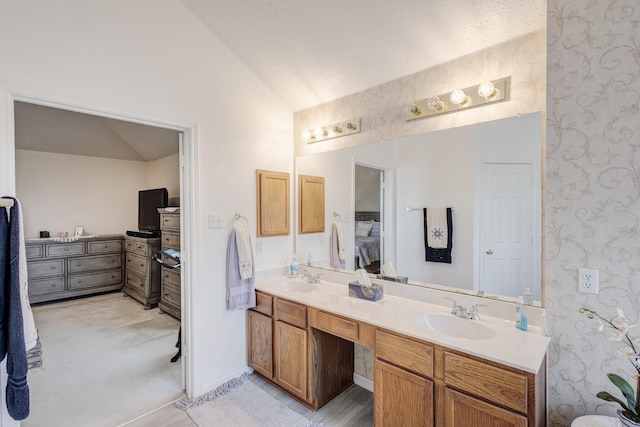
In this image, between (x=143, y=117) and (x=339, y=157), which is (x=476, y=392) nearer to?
(x=339, y=157)

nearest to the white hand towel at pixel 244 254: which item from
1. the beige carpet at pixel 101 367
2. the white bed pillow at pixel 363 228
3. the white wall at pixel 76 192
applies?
the white bed pillow at pixel 363 228

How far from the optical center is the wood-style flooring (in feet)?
6.90

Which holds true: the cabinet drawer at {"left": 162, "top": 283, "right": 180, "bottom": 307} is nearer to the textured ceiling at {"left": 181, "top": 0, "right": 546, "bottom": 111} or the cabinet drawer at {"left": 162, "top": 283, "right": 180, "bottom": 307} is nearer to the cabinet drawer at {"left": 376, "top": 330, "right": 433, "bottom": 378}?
the textured ceiling at {"left": 181, "top": 0, "right": 546, "bottom": 111}

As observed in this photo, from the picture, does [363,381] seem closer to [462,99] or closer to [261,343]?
[261,343]

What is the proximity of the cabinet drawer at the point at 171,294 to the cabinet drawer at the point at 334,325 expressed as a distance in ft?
8.63

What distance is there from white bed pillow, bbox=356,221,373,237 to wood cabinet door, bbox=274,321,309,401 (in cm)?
92

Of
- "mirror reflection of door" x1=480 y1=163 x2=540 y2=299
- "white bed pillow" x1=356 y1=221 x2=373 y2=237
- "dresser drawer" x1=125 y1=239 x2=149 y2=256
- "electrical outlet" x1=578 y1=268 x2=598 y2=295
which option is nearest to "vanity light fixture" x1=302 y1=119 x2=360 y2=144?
"white bed pillow" x1=356 y1=221 x2=373 y2=237

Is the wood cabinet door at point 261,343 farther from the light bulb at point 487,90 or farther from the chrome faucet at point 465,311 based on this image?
the light bulb at point 487,90

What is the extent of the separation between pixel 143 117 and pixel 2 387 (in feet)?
5.70

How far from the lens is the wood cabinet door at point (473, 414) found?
1.29 meters

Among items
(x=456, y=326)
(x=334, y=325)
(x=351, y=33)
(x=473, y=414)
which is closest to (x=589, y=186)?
(x=456, y=326)

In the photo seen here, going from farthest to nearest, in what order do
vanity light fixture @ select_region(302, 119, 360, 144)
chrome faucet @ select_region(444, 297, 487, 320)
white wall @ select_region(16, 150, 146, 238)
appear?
white wall @ select_region(16, 150, 146, 238), vanity light fixture @ select_region(302, 119, 360, 144), chrome faucet @ select_region(444, 297, 487, 320)

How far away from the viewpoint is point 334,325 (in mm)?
2014

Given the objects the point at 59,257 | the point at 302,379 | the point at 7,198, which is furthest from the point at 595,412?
the point at 59,257
